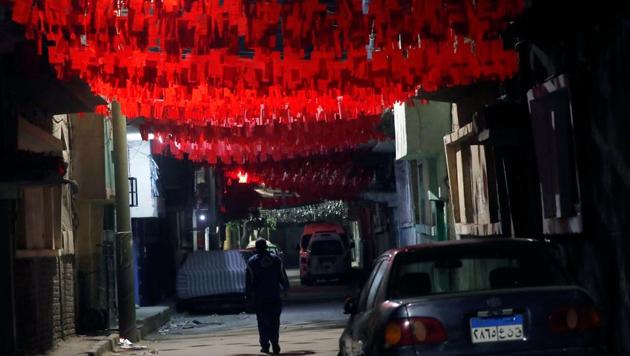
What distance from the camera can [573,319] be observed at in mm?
7797

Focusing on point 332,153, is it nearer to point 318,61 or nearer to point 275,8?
point 318,61

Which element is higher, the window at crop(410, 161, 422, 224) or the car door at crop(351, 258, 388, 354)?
the window at crop(410, 161, 422, 224)

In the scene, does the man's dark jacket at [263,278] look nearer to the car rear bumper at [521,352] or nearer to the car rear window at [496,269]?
the car rear window at [496,269]

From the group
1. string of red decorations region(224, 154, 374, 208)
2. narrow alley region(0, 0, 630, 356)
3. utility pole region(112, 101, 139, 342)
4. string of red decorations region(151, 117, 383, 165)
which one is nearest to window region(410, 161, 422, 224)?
narrow alley region(0, 0, 630, 356)

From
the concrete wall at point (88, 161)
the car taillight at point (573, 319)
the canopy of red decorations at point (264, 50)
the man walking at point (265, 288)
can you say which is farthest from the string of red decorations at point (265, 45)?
the car taillight at point (573, 319)

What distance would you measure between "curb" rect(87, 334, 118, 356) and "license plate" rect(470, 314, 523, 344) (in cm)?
994

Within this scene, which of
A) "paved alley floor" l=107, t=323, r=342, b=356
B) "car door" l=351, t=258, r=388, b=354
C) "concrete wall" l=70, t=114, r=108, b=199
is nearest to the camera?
Answer: "car door" l=351, t=258, r=388, b=354

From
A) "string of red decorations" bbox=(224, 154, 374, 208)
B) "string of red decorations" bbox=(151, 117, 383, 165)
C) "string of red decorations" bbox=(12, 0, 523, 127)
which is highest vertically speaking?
"string of red decorations" bbox=(224, 154, 374, 208)

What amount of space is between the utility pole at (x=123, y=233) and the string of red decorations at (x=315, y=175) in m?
20.5

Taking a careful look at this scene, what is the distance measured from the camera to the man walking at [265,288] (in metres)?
16.5

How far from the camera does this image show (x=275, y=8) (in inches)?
438

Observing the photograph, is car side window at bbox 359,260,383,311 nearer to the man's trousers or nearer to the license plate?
the license plate

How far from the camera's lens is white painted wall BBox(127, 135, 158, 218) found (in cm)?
2928

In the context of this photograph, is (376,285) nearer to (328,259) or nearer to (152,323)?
(152,323)
